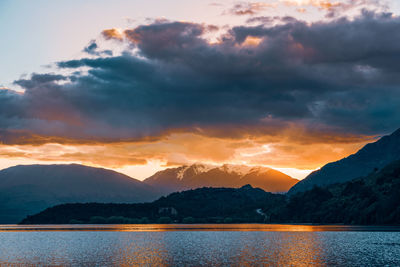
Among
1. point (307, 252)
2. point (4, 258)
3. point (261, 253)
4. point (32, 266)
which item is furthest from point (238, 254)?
point (4, 258)

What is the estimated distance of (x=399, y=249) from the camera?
125 m

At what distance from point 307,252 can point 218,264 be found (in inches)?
1435

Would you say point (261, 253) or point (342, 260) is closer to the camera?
point (342, 260)

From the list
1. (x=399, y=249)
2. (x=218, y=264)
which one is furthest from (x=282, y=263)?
(x=399, y=249)

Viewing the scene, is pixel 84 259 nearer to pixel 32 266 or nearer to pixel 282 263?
pixel 32 266

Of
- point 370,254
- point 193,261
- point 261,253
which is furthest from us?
point 261,253

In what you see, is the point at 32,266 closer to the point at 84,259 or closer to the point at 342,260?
the point at 84,259

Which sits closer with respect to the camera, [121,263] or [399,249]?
[121,263]

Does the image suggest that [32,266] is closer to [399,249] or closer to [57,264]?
[57,264]

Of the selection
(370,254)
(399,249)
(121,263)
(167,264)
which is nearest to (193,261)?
(167,264)

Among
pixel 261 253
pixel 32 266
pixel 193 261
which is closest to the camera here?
pixel 32 266

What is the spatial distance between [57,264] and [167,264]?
23884mm

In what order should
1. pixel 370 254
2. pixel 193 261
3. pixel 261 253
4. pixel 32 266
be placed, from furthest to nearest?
1. pixel 261 253
2. pixel 370 254
3. pixel 193 261
4. pixel 32 266

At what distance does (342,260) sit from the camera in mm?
103875
